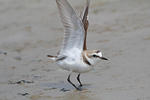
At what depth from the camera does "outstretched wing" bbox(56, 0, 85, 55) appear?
7.07 metres

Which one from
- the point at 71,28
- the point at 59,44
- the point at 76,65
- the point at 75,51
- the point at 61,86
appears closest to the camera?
the point at 71,28

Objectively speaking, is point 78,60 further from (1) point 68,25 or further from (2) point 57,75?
(2) point 57,75

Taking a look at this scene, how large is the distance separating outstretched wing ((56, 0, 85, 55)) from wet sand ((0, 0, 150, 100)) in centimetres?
76

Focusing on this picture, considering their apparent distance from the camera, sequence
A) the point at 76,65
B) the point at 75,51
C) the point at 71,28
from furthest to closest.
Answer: the point at 75,51
the point at 76,65
the point at 71,28

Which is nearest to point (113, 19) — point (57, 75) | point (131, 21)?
point (131, 21)

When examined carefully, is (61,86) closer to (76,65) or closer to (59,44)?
(76,65)

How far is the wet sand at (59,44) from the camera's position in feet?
24.3

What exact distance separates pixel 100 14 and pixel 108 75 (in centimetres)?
399

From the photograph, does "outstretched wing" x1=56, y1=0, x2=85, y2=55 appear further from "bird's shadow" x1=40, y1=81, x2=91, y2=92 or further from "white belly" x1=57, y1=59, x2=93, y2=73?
"bird's shadow" x1=40, y1=81, x2=91, y2=92

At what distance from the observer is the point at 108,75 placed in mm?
8047

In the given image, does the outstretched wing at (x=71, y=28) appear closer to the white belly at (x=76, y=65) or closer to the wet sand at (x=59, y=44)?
the white belly at (x=76, y=65)

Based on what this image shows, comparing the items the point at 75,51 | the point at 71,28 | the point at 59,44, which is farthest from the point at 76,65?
Result: the point at 59,44

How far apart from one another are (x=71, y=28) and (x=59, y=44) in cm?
327

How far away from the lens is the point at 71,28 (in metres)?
7.32
